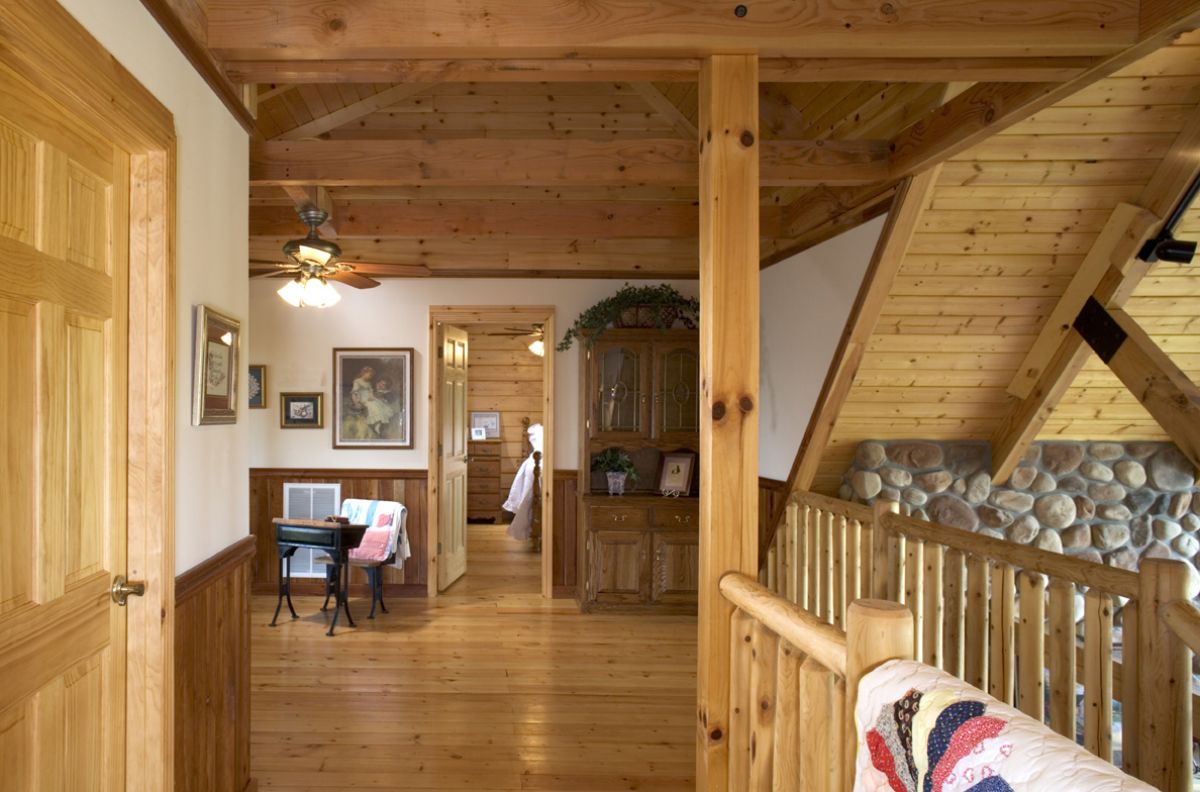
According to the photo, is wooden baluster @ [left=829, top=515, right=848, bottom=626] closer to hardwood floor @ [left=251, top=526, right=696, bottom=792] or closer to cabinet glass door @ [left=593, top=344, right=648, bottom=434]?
hardwood floor @ [left=251, top=526, right=696, bottom=792]

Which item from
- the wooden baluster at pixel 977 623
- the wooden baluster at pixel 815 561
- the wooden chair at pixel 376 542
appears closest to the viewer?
the wooden baluster at pixel 977 623

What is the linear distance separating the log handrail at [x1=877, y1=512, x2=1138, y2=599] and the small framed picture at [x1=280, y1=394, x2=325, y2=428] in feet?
13.4

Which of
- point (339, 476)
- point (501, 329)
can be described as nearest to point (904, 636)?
point (339, 476)

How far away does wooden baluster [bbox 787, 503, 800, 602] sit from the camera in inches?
156

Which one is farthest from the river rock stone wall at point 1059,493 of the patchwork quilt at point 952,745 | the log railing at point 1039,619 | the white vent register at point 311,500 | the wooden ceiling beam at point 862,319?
the white vent register at point 311,500

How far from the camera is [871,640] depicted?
1.21m

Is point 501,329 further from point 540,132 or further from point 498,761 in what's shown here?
point 498,761

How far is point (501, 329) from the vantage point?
336 inches

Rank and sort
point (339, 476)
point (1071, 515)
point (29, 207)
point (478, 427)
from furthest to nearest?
point (478, 427) → point (339, 476) → point (1071, 515) → point (29, 207)

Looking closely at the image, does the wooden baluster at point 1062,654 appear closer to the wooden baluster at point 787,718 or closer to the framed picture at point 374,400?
the wooden baluster at point 787,718

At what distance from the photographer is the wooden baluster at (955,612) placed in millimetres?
2711

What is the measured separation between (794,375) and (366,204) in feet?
9.50

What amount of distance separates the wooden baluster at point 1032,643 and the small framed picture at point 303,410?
4.69 m


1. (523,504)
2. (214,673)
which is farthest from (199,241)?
(523,504)
